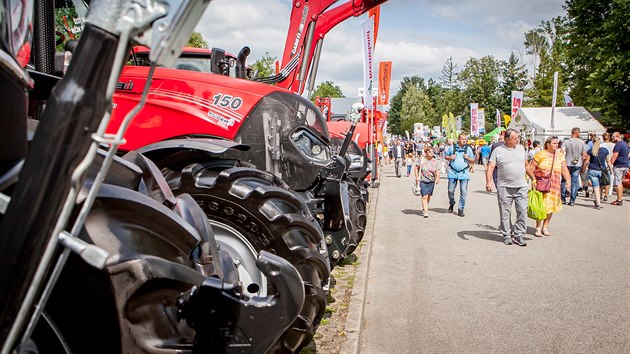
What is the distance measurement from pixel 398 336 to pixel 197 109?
8.39 ft

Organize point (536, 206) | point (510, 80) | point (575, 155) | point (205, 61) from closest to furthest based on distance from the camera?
1. point (205, 61)
2. point (536, 206)
3. point (575, 155)
4. point (510, 80)

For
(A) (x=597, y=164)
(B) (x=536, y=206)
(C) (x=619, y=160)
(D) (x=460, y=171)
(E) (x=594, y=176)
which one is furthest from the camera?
(C) (x=619, y=160)

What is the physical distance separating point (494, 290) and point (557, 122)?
28.3m

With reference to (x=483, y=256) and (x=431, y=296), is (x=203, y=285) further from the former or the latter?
(x=483, y=256)

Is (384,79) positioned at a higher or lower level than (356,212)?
higher

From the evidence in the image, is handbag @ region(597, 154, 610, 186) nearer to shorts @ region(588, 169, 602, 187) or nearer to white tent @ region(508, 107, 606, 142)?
shorts @ region(588, 169, 602, 187)

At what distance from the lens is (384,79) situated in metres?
21.3

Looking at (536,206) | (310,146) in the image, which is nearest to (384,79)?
(536,206)

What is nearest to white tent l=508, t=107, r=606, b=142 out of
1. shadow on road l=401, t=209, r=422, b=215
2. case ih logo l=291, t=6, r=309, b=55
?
shadow on road l=401, t=209, r=422, b=215

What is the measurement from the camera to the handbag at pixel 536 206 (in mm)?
9180

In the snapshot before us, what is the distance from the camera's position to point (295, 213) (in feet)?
11.1

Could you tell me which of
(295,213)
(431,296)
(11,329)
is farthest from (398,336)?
(11,329)

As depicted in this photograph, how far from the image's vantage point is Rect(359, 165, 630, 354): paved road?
4656 millimetres

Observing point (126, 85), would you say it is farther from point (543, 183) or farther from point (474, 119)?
point (474, 119)
